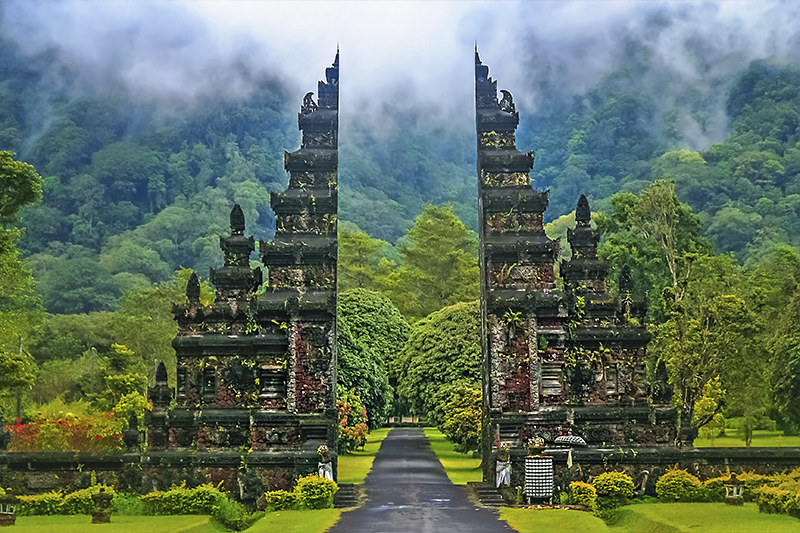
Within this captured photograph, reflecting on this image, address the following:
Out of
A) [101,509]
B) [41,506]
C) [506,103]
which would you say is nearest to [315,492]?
[101,509]

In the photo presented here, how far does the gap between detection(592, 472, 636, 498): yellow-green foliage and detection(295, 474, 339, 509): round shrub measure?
297 inches

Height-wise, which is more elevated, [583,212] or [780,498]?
[583,212]

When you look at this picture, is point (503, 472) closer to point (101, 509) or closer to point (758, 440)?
point (101, 509)

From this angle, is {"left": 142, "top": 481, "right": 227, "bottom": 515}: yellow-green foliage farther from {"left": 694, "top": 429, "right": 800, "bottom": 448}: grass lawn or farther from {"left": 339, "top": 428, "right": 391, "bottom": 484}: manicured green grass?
{"left": 694, "top": 429, "right": 800, "bottom": 448}: grass lawn

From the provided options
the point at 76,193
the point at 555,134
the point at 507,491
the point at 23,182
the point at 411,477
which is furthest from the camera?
the point at 555,134

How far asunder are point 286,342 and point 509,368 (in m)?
8.12

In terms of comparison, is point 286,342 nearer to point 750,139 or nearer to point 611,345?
point 611,345

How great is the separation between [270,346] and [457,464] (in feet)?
39.7

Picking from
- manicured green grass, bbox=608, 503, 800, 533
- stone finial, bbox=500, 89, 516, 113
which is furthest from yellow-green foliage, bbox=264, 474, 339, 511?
stone finial, bbox=500, 89, 516, 113

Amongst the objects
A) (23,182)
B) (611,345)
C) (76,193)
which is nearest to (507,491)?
(611,345)

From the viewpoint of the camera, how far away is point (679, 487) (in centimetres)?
2469

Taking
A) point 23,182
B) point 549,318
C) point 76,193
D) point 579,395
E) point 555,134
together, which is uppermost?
point 555,134

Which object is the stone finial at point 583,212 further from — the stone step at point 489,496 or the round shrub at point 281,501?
the round shrub at point 281,501

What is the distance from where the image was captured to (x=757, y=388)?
47.0m
